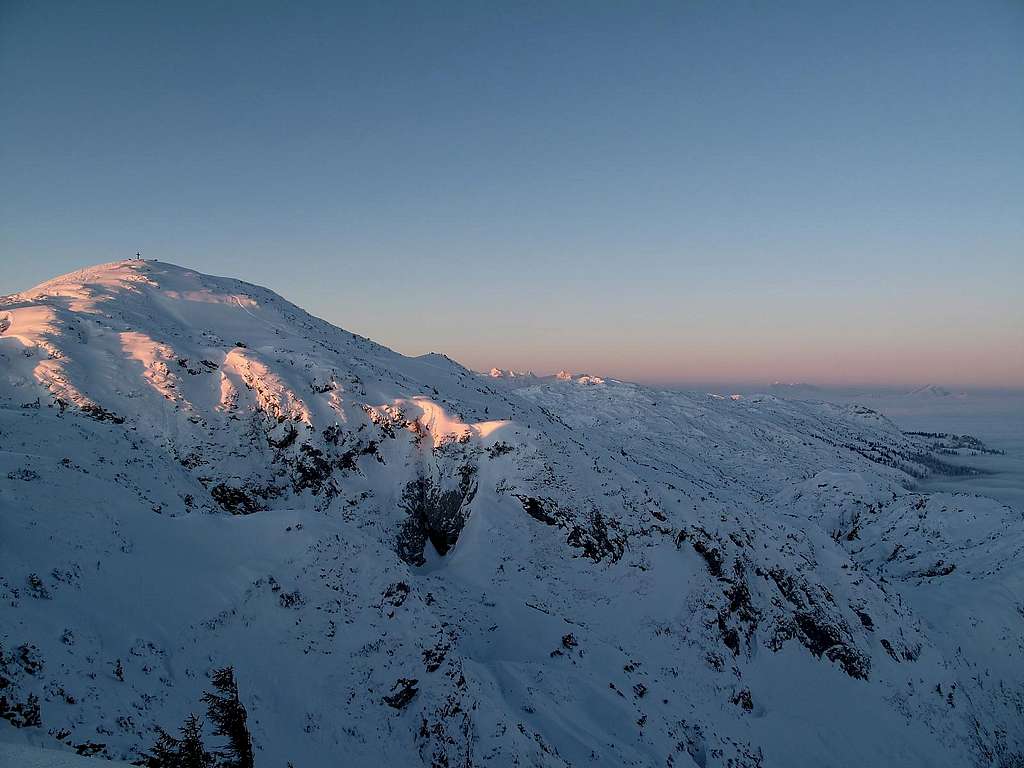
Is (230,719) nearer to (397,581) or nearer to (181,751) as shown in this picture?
(181,751)

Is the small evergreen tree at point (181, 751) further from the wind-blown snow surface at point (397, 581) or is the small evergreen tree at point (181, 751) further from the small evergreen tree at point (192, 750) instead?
the wind-blown snow surface at point (397, 581)

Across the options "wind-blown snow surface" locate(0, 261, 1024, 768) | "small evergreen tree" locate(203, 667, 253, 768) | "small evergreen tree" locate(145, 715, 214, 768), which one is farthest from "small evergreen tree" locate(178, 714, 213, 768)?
"wind-blown snow surface" locate(0, 261, 1024, 768)

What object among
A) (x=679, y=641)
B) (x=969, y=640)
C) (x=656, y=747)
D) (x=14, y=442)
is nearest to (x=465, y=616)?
(x=656, y=747)

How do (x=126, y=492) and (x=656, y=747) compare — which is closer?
(x=126, y=492)

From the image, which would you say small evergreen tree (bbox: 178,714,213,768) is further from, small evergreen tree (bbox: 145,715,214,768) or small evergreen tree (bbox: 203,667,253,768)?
small evergreen tree (bbox: 203,667,253,768)

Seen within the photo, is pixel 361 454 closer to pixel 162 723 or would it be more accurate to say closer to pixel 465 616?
pixel 465 616
